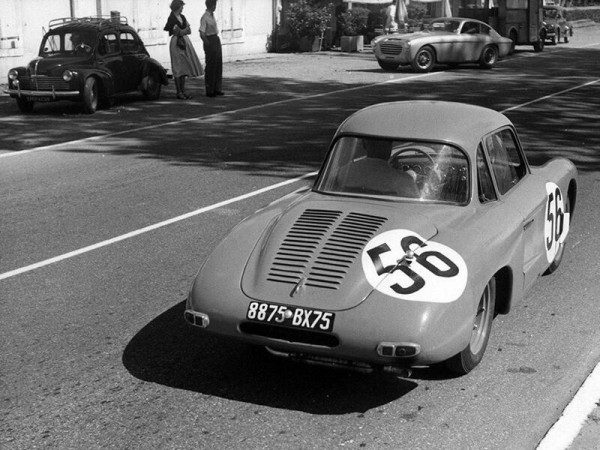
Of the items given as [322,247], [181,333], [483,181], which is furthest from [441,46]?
[322,247]

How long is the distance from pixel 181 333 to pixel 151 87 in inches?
606

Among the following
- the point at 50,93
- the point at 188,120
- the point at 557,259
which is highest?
the point at 50,93

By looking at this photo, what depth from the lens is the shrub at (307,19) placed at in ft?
120

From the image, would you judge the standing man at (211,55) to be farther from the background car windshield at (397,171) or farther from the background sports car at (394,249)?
the background car windshield at (397,171)

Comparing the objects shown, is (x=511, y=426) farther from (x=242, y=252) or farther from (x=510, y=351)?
(x=242, y=252)

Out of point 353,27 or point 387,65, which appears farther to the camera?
point 353,27

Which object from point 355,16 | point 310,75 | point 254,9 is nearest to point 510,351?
point 310,75

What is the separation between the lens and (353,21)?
39.1 meters

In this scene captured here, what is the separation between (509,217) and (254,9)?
1221 inches

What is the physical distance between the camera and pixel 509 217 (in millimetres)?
6426

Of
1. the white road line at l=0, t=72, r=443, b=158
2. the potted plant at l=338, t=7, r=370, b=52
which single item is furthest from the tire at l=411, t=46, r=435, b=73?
the potted plant at l=338, t=7, r=370, b=52

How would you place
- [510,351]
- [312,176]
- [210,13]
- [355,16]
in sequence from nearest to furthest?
[510,351] < [312,176] < [210,13] < [355,16]

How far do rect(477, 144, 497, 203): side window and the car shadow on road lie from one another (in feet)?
4.63

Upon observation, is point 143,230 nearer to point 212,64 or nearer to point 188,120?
point 188,120
